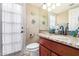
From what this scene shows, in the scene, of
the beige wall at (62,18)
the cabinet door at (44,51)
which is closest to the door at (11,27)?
the cabinet door at (44,51)

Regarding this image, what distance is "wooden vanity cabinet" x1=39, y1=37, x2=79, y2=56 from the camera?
4.42ft

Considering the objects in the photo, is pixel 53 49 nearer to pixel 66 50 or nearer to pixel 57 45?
pixel 57 45

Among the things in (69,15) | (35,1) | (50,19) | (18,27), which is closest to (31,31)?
(18,27)

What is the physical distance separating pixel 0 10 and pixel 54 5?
0.74 meters

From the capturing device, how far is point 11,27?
1681mm

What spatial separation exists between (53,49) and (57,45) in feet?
0.39

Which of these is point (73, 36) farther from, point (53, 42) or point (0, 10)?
point (0, 10)

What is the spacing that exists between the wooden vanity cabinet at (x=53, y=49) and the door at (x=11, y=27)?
32 cm

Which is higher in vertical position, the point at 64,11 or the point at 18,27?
the point at 64,11

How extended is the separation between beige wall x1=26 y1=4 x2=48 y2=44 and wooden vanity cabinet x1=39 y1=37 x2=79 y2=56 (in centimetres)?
14

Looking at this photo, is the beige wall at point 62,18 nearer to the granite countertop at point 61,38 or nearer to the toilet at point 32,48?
the granite countertop at point 61,38

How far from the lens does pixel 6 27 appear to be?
1.65 metres

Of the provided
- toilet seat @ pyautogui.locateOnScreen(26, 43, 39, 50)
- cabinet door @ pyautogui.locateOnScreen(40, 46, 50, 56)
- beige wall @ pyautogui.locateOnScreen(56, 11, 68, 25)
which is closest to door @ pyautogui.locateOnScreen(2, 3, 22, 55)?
toilet seat @ pyautogui.locateOnScreen(26, 43, 39, 50)

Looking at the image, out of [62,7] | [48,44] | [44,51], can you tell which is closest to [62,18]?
[62,7]
